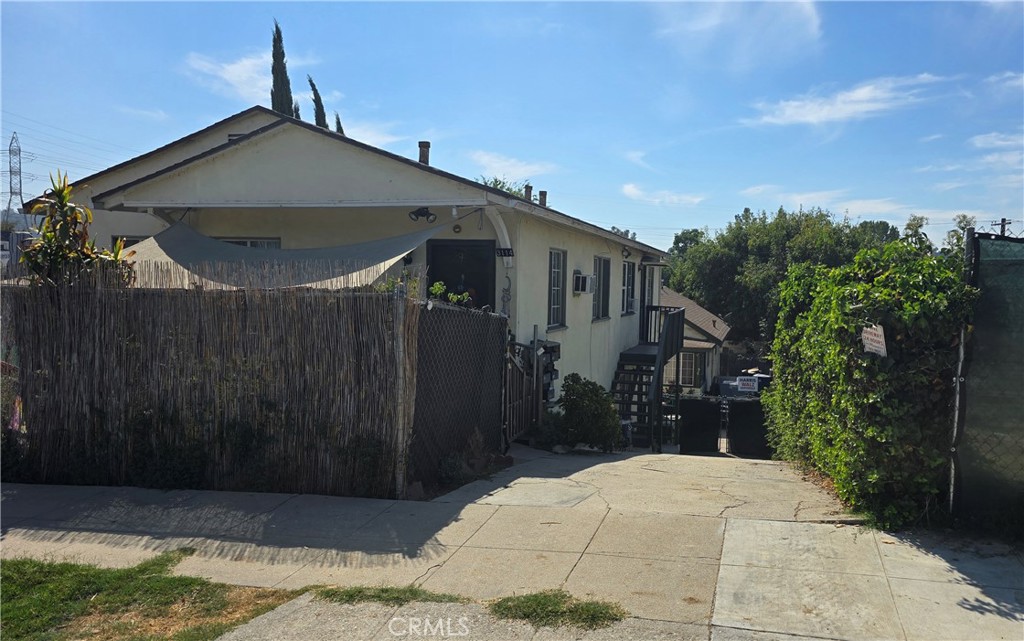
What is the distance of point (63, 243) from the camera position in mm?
7410

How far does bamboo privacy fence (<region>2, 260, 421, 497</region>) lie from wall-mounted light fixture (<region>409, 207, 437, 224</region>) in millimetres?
4737

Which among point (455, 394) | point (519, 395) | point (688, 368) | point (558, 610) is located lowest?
point (558, 610)

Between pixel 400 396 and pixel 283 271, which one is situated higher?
pixel 283 271

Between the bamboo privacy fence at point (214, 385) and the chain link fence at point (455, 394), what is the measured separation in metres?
0.38

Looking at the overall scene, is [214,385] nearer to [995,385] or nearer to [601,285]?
[995,385]

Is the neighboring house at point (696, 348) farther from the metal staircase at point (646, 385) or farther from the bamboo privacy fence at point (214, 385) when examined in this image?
the bamboo privacy fence at point (214, 385)

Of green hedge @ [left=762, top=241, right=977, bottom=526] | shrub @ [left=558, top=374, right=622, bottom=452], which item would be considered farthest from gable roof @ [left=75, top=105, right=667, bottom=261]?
green hedge @ [left=762, top=241, right=977, bottom=526]

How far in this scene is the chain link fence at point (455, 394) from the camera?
7.25 metres

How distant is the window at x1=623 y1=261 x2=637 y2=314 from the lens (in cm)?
2020

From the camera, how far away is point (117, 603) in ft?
15.4

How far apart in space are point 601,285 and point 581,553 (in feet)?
40.7

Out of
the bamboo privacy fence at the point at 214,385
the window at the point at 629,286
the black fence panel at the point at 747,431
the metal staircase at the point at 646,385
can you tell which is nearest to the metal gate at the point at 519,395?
the bamboo privacy fence at the point at 214,385

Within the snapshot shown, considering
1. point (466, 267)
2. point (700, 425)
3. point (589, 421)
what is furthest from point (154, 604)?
point (700, 425)

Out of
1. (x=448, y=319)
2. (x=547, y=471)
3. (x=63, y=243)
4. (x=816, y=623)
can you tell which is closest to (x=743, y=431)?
(x=547, y=471)
